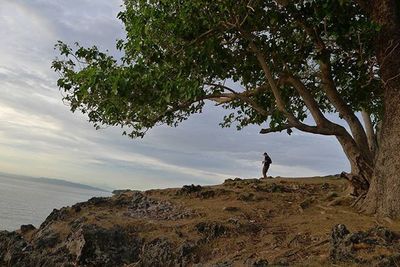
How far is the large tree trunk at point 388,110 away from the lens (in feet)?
46.1

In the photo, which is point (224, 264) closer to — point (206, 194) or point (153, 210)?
point (153, 210)

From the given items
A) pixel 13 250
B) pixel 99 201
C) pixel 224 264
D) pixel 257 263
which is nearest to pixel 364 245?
pixel 257 263

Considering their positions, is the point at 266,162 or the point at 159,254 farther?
the point at 266,162

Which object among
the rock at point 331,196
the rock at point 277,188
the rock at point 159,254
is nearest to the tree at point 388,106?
the rock at point 331,196

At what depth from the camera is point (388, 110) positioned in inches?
577

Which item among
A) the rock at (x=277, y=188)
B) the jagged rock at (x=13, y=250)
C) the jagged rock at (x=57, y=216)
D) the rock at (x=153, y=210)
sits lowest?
the jagged rock at (x=13, y=250)

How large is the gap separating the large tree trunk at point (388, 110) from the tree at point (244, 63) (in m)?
0.04

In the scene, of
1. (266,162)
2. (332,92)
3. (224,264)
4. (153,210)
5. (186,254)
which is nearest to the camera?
(224,264)

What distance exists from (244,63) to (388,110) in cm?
592

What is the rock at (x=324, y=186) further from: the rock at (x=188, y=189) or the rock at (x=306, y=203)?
the rock at (x=188, y=189)

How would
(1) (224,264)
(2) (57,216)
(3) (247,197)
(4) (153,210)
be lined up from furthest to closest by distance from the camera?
1. (2) (57,216)
2. (3) (247,197)
3. (4) (153,210)
4. (1) (224,264)

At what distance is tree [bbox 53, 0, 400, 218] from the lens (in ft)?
47.5

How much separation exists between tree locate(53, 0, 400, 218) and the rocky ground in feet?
7.65

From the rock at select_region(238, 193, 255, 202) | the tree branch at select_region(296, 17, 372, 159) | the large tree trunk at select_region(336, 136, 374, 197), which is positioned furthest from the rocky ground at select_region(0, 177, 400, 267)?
the tree branch at select_region(296, 17, 372, 159)
